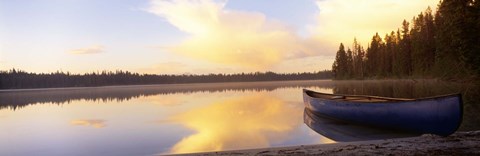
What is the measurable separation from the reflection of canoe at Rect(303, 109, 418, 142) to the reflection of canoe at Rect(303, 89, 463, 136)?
8.1 inches

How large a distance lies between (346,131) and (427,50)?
63.2 m

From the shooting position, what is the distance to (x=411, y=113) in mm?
11570

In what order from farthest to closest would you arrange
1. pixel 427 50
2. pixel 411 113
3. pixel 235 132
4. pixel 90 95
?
1. pixel 427 50
2. pixel 90 95
3. pixel 235 132
4. pixel 411 113

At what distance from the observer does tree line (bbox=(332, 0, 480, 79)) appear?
100.0 ft

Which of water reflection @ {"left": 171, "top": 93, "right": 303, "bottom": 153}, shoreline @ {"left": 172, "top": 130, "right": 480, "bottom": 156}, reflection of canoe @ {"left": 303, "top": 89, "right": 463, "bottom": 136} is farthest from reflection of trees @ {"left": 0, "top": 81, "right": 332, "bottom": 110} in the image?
shoreline @ {"left": 172, "top": 130, "right": 480, "bottom": 156}

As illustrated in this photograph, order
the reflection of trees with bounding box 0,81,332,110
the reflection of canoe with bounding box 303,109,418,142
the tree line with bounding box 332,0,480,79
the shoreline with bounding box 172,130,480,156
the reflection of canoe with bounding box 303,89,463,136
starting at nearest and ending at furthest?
the shoreline with bounding box 172,130,480,156
the reflection of canoe with bounding box 303,89,463,136
the reflection of canoe with bounding box 303,109,418,142
the tree line with bounding box 332,0,480,79
the reflection of trees with bounding box 0,81,332,110

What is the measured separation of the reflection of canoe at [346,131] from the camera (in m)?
12.2

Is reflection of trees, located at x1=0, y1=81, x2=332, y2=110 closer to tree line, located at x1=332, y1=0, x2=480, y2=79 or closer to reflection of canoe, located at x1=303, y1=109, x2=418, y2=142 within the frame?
tree line, located at x1=332, y1=0, x2=480, y2=79

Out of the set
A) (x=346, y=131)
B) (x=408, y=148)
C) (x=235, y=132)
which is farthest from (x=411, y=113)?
(x=235, y=132)

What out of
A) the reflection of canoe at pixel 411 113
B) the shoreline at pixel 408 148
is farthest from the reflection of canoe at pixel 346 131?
the shoreline at pixel 408 148

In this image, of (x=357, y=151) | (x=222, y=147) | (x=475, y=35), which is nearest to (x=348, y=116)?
(x=222, y=147)

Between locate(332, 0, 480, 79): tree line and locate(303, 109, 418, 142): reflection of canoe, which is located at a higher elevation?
locate(332, 0, 480, 79): tree line

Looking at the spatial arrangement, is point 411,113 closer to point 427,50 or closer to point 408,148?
point 408,148

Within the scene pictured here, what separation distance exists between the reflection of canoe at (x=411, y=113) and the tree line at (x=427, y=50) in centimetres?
1964
